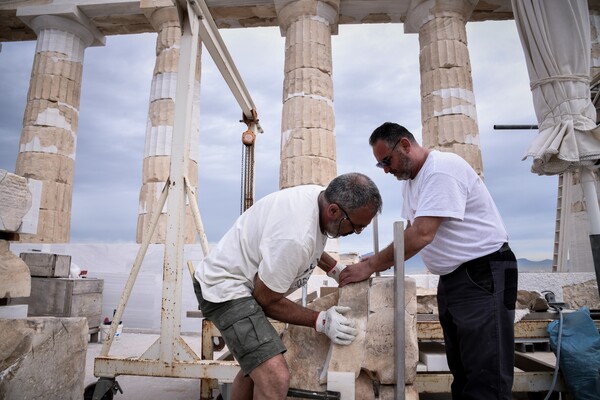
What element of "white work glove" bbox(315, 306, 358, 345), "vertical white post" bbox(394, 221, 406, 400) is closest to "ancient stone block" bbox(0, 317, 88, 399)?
"white work glove" bbox(315, 306, 358, 345)

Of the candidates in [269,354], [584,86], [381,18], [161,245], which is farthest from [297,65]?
[269,354]

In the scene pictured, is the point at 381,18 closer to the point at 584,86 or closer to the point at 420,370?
the point at 584,86

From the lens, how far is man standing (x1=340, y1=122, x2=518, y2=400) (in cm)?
223

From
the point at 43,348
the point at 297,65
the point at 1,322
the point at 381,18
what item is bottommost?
the point at 43,348

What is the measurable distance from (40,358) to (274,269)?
223cm

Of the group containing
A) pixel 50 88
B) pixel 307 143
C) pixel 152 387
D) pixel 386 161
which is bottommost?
pixel 152 387

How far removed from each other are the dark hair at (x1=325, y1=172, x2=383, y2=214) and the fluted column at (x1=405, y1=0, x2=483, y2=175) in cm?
783

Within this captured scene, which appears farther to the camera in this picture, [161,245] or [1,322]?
[161,245]

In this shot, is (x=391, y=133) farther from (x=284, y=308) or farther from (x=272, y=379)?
(x=272, y=379)

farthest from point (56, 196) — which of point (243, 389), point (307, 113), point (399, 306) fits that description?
point (399, 306)

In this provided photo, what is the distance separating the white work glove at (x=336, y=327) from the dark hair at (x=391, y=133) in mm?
1108

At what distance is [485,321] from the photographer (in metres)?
2.25

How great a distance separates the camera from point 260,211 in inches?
91.0

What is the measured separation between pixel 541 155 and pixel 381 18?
8.33 meters
